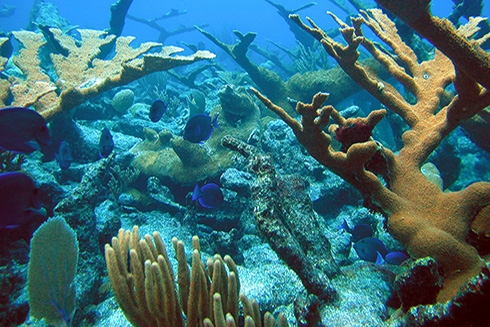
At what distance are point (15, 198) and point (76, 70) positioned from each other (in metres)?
3.82

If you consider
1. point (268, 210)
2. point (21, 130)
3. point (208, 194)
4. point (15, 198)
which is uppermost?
point (21, 130)

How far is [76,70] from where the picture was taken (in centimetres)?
462

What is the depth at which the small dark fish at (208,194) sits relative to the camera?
3.21 meters

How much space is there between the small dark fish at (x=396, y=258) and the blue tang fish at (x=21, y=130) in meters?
3.80

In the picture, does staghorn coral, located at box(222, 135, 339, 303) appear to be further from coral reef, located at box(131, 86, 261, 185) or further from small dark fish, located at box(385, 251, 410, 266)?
coral reef, located at box(131, 86, 261, 185)

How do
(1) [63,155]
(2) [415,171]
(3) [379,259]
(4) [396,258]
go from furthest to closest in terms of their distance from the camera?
(1) [63,155] → (3) [379,259] → (4) [396,258] → (2) [415,171]

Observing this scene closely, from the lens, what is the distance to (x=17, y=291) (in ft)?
7.30

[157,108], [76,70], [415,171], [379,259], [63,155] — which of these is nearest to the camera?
[415,171]

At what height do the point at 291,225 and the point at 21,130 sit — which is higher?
the point at 21,130

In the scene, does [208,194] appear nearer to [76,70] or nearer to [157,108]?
[157,108]

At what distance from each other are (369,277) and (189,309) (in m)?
1.57

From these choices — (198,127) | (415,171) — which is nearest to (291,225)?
(415,171)

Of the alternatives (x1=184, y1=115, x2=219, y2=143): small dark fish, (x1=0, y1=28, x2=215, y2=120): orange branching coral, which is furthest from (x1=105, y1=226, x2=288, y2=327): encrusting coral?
(x1=0, y1=28, x2=215, y2=120): orange branching coral

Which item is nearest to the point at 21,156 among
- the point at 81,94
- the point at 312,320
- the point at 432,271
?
the point at 81,94
